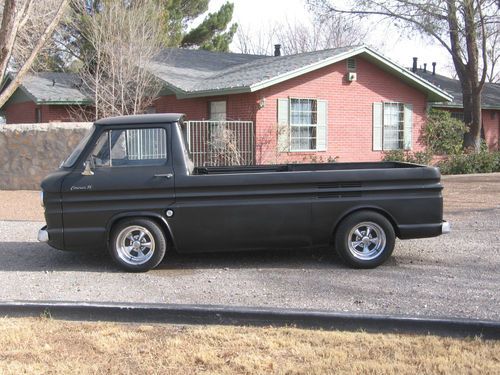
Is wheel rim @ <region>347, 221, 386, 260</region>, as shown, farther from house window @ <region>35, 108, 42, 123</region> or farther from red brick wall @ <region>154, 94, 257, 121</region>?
house window @ <region>35, 108, 42, 123</region>

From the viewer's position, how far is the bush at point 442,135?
21.0 metres

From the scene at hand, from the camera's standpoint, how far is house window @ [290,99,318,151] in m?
18.2

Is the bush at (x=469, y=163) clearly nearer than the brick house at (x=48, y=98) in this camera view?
Yes

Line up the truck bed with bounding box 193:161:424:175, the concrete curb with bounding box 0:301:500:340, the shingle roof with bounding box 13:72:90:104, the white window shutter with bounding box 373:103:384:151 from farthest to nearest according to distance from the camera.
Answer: the shingle roof with bounding box 13:72:90:104
the white window shutter with bounding box 373:103:384:151
the truck bed with bounding box 193:161:424:175
the concrete curb with bounding box 0:301:500:340

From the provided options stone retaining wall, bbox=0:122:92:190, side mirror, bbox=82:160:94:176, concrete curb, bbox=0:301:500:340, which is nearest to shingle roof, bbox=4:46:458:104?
stone retaining wall, bbox=0:122:92:190

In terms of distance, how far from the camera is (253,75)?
18422 millimetres

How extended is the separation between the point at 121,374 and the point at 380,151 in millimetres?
16940

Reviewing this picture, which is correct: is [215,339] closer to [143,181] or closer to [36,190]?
[143,181]

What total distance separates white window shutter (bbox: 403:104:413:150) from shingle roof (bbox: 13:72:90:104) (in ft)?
38.0

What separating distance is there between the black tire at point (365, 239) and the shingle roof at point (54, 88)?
56.0 feet

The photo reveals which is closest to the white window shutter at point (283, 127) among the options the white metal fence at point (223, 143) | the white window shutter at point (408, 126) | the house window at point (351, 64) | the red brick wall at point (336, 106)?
the red brick wall at point (336, 106)

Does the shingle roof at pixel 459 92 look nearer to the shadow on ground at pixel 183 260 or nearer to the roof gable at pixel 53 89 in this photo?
the roof gable at pixel 53 89

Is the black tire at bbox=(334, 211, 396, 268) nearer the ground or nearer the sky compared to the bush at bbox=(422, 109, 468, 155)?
nearer the ground

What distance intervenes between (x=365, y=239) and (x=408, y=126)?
14.4 metres
